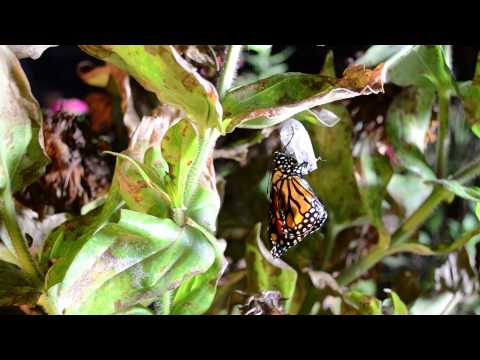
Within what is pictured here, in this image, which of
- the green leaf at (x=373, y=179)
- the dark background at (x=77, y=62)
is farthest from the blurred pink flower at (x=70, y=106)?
the green leaf at (x=373, y=179)

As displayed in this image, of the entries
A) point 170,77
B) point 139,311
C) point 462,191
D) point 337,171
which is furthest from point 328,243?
point 170,77

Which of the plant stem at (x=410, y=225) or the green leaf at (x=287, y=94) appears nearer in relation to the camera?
the green leaf at (x=287, y=94)

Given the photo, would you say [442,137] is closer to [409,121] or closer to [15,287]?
[409,121]

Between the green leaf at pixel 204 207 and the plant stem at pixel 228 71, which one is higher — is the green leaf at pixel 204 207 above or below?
below

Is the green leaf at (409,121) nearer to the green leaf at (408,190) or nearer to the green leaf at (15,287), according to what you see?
the green leaf at (408,190)

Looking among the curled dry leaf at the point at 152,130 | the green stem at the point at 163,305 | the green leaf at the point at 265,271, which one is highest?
the curled dry leaf at the point at 152,130

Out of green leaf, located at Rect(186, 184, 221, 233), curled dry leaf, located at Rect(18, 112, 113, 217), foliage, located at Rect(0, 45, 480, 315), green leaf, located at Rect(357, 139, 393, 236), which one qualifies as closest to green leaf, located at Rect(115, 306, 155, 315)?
foliage, located at Rect(0, 45, 480, 315)
